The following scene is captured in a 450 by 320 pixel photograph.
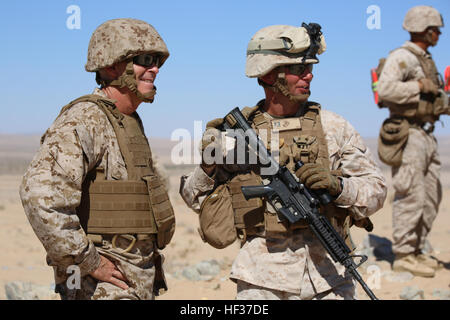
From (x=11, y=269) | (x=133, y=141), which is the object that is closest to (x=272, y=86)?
(x=133, y=141)

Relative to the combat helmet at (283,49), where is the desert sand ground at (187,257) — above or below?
below

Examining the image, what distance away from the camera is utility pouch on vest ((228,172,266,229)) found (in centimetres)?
421

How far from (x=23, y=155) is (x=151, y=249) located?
67.7 meters

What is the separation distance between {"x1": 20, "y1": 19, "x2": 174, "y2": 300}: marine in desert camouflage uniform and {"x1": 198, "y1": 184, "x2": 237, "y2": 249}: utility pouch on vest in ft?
0.89

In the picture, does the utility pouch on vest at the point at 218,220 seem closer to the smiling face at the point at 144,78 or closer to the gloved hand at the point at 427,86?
the smiling face at the point at 144,78

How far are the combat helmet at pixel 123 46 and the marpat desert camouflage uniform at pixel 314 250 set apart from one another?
29.0 inches

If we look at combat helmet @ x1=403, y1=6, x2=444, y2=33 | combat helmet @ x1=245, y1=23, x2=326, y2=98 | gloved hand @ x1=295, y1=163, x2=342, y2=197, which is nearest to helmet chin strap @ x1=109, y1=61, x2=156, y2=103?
combat helmet @ x1=245, y1=23, x2=326, y2=98

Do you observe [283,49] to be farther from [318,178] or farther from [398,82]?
[398,82]

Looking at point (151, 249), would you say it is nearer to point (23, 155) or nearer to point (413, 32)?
point (413, 32)

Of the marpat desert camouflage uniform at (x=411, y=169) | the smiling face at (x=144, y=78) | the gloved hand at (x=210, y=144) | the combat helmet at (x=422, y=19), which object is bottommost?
the marpat desert camouflage uniform at (x=411, y=169)

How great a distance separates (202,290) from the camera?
8352mm

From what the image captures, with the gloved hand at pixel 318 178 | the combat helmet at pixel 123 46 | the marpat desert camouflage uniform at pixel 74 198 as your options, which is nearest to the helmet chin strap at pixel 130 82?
the combat helmet at pixel 123 46

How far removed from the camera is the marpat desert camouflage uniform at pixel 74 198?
3.67 meters
